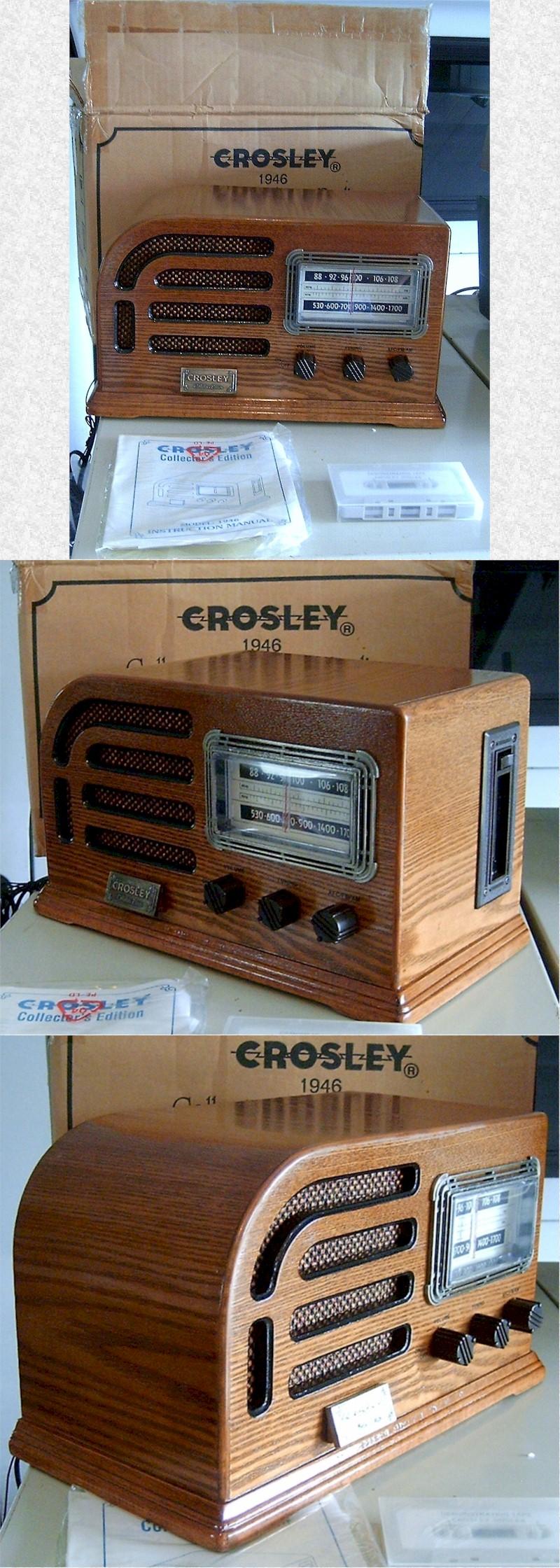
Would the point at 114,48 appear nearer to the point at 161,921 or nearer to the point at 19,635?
the point at 19,635

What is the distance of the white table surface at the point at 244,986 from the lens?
992 mm

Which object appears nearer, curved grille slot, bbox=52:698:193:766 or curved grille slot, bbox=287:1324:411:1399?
curved grille slot, bbox=287:1324:411:1399

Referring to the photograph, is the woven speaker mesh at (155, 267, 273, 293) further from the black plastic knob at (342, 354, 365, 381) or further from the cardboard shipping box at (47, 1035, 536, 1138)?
the cardboard shipping box at (47, 1035, 536, 1138)

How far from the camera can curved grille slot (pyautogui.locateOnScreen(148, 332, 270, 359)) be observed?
1322 millimetres

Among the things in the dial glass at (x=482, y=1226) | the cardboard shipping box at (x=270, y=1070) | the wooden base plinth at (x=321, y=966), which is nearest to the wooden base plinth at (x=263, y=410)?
the wooden base plinth at (x=321, y=966)

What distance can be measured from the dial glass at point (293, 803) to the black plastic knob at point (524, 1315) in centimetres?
48

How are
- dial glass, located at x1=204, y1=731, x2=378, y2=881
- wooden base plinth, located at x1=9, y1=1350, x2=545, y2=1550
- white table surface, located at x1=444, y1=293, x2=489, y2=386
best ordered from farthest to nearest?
white table surface, located at x1=444, y1=293, x2=489, y2=386 < dial glass, located at x1=204, y1=731, x2=378, y2=881 < wooden base plinth, located at x1=9, y1=1350, x2=545, y2=1550

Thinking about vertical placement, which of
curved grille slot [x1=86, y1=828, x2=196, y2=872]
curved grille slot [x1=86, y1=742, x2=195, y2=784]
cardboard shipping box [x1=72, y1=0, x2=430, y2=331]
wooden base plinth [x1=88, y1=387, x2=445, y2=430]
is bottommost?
curved grille slot [x1=86, y1=828, x2=196, y2=872]

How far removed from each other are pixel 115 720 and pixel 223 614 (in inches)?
10.2

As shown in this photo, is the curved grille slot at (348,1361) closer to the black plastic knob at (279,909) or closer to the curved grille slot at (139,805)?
the black plastic knob at (279,909)

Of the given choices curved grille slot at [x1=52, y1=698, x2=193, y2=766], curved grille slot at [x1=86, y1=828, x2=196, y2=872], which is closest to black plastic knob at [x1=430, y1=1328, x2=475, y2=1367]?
curved grille slot at [x1=86, y1=828, x2=196, y2=872]

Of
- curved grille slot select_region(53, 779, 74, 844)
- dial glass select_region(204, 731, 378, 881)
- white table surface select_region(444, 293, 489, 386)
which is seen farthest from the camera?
white table surface select_region(444, 293, 489, 386)

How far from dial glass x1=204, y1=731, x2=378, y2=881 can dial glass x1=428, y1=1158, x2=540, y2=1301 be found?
320 mm

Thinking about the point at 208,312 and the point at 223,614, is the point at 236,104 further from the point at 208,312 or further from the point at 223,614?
the point at 223,614
